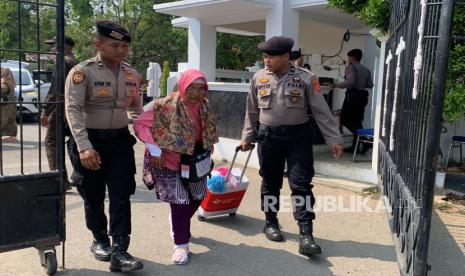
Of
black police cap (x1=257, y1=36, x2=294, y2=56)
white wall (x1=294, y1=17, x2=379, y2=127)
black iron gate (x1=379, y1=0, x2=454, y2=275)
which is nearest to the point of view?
black iron gate (x1=379, y1=0, x2=454, y2=275)

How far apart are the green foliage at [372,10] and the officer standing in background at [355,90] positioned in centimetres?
153

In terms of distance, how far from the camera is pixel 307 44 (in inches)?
398

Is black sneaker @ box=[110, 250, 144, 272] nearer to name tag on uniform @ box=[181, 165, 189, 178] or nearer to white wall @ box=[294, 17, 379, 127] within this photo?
name tag on uniform @ box=[181, 165, 189, 178]

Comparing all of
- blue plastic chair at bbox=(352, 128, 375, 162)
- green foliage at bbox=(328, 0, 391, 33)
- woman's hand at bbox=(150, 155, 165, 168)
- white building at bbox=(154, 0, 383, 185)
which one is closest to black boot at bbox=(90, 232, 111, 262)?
woman's hand at bbox=(150, 155, 165, 168)

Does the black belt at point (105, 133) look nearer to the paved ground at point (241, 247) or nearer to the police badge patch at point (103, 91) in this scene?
the police badge patch at point (103, 91)

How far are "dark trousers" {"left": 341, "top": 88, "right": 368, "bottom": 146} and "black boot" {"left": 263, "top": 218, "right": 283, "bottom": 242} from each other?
371cm

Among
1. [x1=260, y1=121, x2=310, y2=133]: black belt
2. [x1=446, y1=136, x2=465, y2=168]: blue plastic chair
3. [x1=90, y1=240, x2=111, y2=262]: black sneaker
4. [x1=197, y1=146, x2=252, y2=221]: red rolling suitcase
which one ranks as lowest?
[x1=90, y1=240, x2=111, y2=262]: black sneaker

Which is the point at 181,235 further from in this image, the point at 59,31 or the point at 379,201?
the point at 379,201

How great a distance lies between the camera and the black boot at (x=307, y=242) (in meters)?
3.62

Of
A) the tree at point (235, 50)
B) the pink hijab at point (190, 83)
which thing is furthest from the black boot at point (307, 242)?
the tree at point (235, 50)

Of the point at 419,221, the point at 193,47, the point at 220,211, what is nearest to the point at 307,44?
the point at 193,47

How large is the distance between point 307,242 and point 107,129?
179cm

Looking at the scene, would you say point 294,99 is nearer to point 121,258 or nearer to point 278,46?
point 278,46

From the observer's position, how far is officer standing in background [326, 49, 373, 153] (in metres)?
7.17
